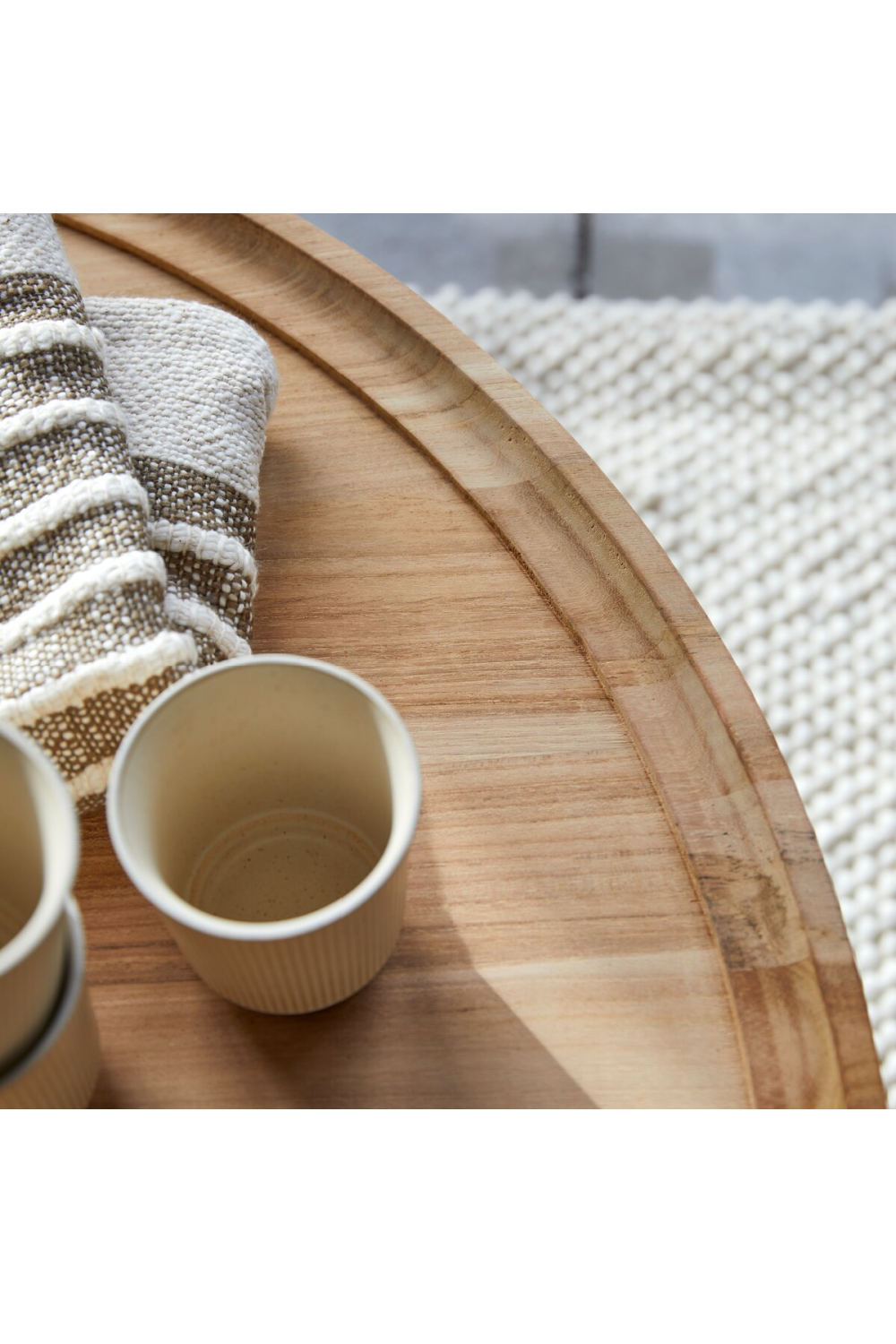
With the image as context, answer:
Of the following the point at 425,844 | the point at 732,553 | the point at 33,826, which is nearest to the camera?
the point at 33,826

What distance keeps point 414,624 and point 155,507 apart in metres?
0.10

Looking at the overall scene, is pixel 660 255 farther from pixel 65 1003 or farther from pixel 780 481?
pixel 65 1003

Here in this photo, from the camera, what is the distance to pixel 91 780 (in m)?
0.33

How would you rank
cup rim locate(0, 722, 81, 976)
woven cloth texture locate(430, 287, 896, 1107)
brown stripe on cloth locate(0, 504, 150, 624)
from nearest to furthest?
cup rim locate(0, 722, 81, 976), brown stripe on cloth locate(0, 504, 150, 624), woven cloth texture locate(430, 287, 896, 1107)

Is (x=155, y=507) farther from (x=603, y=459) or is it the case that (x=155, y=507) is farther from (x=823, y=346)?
(x=823, y=346)

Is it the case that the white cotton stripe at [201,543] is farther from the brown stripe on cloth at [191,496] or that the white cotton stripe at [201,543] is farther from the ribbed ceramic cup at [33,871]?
the ribbed ceramic cup at [33,871]

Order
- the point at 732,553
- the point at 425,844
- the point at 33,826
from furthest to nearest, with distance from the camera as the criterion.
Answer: the point at 732,553 → the point at 425,844 → the point at 33,826

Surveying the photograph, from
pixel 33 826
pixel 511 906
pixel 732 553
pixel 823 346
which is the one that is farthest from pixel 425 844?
pixel 823 346

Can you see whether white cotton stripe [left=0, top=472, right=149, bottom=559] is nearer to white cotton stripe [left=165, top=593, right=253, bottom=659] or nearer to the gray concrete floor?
white cotton stripe [left=165, top=593, right=253, bottom=659]

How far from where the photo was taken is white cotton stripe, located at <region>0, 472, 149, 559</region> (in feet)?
1.08

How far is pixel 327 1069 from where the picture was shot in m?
0.32

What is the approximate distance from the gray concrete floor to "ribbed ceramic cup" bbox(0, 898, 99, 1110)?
29.5 inches

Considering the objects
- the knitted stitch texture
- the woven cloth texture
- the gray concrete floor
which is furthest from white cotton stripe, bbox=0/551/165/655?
the gray concrete floor

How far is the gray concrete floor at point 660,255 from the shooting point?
0.92m
